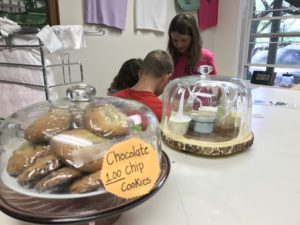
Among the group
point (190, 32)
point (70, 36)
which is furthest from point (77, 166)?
point (190, 32)

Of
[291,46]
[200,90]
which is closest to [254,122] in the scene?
[200,90]

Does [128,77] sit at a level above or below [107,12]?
below

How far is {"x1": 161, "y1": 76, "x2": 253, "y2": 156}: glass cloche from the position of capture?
2.49ft

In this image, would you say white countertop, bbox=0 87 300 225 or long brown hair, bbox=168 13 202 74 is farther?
long brown hair, bbox=168 13 202 74

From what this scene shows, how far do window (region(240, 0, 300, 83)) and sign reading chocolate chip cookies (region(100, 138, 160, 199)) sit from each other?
305 cm

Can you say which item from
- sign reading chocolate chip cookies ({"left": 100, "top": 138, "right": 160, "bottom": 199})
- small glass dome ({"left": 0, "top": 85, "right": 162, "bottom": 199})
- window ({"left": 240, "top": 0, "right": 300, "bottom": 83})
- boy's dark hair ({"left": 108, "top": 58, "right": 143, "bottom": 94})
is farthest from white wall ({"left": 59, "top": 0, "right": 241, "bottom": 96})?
sign reading chocolate chip cookies ({"left": 100, "top": 138, "right": 160, "bottom": 199})

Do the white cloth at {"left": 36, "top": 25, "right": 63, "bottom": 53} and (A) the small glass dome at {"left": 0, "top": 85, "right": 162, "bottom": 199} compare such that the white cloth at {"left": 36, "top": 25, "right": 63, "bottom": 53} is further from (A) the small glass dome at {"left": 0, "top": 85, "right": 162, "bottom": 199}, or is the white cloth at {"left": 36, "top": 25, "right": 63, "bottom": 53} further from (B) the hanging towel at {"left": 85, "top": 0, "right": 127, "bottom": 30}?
(A) the small glass dome at {"left": 0, "top": 85, "right": 162, "bottom": 199}

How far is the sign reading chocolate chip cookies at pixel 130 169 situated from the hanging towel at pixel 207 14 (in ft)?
10.00

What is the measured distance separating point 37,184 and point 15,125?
0.19 meters

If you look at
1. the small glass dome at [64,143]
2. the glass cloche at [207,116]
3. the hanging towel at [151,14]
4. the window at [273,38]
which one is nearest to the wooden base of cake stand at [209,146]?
the glass cloche at [207,116]

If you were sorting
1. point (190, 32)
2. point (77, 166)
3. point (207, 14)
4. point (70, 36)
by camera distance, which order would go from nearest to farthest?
point (77, 166) → point (70, 36) → point (190, 32) → point (207, 14)

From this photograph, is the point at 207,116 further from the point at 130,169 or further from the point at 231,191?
the point at 130,169

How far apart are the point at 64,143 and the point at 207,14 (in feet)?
10.5

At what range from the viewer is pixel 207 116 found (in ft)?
2.67
